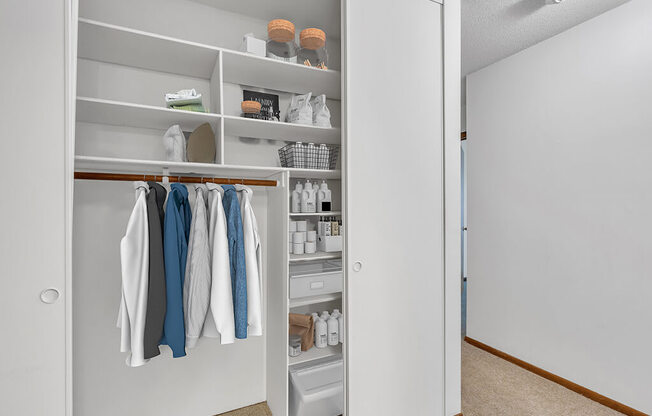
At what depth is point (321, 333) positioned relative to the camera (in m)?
1.90

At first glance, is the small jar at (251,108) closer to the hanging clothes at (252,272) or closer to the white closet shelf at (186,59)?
the white closet shelf at (186,59)

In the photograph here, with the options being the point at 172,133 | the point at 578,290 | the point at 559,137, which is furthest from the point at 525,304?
the point at 172,133

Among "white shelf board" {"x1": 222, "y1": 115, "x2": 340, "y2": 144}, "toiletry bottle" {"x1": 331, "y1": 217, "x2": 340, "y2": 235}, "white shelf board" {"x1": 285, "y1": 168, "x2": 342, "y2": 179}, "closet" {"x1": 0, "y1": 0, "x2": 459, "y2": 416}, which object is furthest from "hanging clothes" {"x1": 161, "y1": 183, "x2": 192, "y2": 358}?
"toiletry bottle" {"x1": 331, "y1": 217, "x2": 340, "y2": 235}

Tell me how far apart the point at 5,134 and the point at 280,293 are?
1264mm

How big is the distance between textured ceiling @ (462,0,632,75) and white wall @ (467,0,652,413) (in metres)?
0.10

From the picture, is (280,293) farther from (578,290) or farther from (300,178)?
(578,290)

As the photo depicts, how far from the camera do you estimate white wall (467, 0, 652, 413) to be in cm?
197

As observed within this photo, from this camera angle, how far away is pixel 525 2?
1.99 m

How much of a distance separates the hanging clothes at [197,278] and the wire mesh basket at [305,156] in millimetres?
553

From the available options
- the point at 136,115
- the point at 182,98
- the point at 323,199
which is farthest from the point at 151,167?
the point at 323,199

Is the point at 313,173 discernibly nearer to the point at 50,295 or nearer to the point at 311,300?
the point at 311,300

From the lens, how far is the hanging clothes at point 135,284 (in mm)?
1312

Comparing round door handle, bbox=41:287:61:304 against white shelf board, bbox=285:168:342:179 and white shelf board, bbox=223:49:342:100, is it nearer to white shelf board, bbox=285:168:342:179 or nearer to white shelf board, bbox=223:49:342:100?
white shelf board, bbox=285:168:342:179

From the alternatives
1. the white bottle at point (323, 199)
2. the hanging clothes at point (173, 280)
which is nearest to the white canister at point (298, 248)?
the white bottle at point (323, 199)
